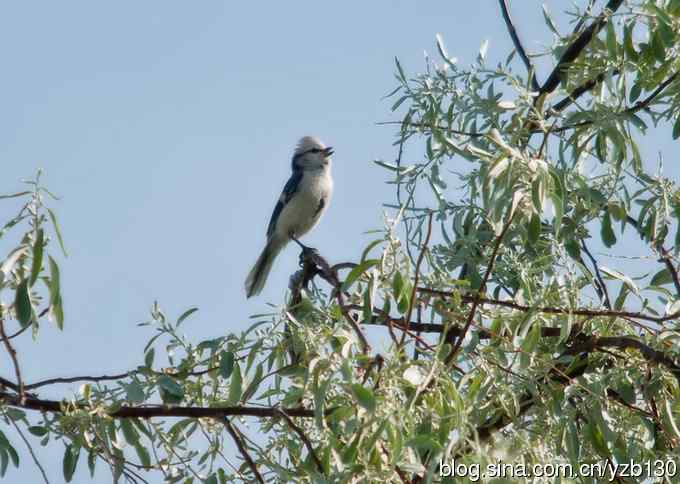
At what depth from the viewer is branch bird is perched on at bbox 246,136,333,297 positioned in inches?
298

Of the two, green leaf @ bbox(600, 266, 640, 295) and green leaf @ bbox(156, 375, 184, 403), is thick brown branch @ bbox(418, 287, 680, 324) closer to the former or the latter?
green leaf @ bbox(600, 266, 640, 295)

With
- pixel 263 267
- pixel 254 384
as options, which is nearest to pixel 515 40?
pixel 254 384

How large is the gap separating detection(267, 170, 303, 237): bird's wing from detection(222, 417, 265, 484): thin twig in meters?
4.98

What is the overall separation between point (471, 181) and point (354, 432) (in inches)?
35.3

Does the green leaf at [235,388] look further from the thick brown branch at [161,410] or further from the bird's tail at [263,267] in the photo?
the bird's tail at [263,267]

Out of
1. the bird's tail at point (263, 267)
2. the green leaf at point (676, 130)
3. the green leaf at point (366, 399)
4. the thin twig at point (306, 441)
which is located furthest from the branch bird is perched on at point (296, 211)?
the green leaf at point (366, 399)

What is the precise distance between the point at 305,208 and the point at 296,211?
0.06 m

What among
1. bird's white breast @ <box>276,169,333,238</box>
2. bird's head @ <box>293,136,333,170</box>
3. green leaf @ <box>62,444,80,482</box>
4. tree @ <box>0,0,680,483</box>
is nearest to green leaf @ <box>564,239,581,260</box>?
tree @ <box>0,0,680,483</box>

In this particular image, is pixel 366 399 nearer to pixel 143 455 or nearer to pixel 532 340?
pixel 532 340

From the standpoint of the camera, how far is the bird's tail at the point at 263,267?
7367 mm

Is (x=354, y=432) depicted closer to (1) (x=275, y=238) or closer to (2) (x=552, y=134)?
(2) (x=552, y=134)

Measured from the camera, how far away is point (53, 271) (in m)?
2.52

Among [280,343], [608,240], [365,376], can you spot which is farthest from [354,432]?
[608,240]

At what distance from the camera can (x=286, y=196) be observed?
787cm
